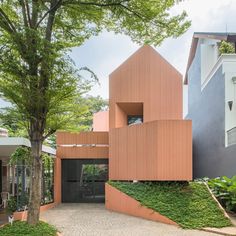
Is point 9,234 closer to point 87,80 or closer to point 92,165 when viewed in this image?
point 87,80

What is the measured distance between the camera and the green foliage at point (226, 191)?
1139 centimetres

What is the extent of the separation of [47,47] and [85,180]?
32.7 feet

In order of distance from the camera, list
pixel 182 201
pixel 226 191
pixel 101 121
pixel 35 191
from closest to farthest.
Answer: pixel 35 191 < pixel 182 201 < pixel 226 191 < pixel 101 121

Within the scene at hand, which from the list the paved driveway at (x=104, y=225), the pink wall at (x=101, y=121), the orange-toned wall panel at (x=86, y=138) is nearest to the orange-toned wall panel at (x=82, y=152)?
the orange-toned wall panel at (x=86, y=138)

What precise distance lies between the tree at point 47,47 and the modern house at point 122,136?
3996 millimetres

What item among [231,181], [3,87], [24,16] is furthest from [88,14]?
[231,181]

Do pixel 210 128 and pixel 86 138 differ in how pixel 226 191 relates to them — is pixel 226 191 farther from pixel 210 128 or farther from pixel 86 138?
pixel 86 138

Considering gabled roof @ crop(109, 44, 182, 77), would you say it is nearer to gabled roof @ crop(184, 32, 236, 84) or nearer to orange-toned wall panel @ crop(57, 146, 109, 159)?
gabled roof @ crop(184, 32, 236, 84)

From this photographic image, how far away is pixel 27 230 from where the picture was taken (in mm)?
8742

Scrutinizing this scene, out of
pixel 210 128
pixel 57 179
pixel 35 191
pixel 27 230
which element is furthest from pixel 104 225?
pixel 210 128

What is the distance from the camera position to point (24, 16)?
924 centimetres

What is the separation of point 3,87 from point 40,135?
1612 millimetres

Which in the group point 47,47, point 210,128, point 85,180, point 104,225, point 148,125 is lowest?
point 104,225

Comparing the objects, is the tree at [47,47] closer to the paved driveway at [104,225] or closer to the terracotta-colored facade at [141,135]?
the paved driveway at [104,225]
